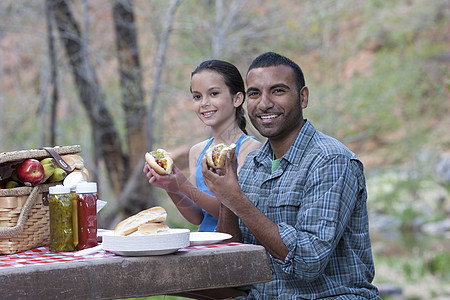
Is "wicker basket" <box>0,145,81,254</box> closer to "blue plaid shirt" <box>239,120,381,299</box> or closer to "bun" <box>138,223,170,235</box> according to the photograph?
"bun" <box>138,223,170,235</box>

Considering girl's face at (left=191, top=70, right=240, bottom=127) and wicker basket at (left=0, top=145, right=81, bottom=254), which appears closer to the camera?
wicker basket at (left=0, top=145, right=81, bottom=254)

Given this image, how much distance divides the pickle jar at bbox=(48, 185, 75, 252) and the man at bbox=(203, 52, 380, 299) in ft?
1.44

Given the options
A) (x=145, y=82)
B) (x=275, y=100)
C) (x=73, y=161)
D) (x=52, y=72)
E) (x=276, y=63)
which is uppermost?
(x=145, y=82)

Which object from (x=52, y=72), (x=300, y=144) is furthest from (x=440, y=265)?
(x=300, y=144)

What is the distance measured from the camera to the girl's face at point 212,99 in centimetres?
269

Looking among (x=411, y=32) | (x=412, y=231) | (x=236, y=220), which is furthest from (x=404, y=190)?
(x=236, y=220)

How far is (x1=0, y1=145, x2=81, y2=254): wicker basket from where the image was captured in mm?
1869

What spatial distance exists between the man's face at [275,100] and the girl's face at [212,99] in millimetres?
476

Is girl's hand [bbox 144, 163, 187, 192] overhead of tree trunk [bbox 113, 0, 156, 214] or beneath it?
beneath

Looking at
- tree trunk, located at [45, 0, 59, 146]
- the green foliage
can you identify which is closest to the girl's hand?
tree trunk, located at [45, 0, 59, 146]

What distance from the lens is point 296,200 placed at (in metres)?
2.06

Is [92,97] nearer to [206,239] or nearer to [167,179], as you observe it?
[167,179]

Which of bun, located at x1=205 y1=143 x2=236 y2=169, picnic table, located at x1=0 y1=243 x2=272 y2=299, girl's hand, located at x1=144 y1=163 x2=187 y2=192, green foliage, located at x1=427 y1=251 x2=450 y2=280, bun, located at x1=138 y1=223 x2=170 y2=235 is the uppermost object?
bun, located at x1=205 y1=143 x2=236 y2=169

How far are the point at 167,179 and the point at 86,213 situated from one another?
0.38 metres
